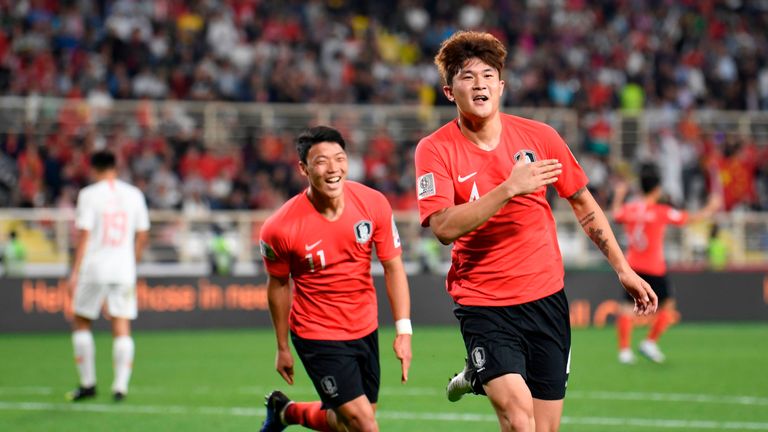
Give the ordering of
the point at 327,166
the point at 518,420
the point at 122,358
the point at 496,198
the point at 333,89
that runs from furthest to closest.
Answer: the point at 333,89 → the point at 122,358 → the point at 327,166 → the point at 518,420 → the point at 496,198

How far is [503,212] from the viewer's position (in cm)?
626

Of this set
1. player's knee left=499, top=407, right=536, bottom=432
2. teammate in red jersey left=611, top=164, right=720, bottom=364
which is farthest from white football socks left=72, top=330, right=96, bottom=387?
teammate in red jersey left=611, top=164, right=720, bottom=364

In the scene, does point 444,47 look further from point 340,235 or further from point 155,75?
point 155,75

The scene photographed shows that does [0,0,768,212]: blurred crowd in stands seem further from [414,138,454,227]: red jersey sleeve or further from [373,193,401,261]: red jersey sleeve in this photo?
[414,138,454,227]: red jersey sleeve

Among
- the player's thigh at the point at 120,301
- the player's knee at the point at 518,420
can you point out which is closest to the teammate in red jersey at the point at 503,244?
the player's knee at the point at 518,420

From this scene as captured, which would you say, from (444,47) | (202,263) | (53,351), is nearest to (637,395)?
(444,47)

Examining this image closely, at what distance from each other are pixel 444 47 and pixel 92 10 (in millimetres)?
19647

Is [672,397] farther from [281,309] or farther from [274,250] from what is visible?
[274,250]

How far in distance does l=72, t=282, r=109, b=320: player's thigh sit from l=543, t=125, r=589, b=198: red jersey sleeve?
6.15m

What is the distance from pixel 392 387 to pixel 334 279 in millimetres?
5397

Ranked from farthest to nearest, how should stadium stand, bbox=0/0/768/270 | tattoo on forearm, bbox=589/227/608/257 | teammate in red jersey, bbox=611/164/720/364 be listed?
stadium stand, bbox=0/0/768/270, teammate in red jersey, bbox=611/164/720/364, tattoo on forearm, bbox=589/227/608/257

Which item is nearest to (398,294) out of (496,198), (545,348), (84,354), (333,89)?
(545,348)

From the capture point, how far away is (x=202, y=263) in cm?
2005

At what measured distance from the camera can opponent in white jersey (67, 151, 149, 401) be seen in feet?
36.6
